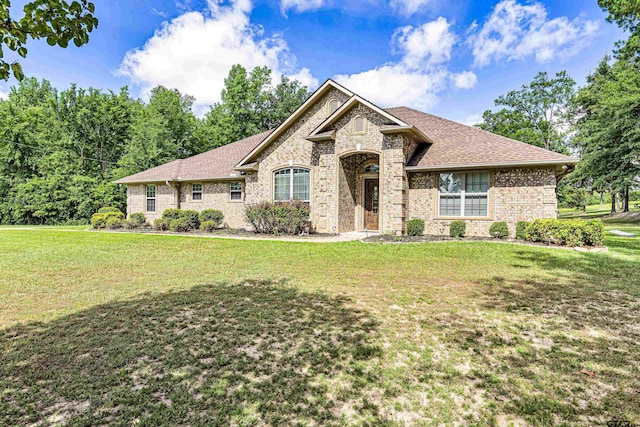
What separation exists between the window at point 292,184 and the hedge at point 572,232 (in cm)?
994

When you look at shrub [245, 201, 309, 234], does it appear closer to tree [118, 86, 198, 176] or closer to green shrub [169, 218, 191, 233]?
green shrub [169, 218, 191, 233]

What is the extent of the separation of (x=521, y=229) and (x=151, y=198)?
69.6 feet

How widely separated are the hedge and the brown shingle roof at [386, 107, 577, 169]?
2.35 metres

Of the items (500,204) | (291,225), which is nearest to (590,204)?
(500,204)

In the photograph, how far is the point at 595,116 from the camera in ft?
93.4

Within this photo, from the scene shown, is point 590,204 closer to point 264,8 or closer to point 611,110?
point 611,110

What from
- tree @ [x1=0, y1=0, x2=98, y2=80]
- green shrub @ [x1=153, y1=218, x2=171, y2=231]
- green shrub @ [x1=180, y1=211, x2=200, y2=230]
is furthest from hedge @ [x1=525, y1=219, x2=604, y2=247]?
green shrub @ [x1=153, y1=218, x2=171, y2=231]

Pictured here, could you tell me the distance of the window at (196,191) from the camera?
68.4 ft

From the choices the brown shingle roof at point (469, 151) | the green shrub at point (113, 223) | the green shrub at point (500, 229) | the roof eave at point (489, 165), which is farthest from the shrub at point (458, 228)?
the green shrub at point (113, 223)

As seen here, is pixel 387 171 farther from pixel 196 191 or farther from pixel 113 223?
pixel 113 223

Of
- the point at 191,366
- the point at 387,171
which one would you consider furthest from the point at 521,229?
the point at 191,366

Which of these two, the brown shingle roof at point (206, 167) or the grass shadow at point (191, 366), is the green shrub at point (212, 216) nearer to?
the brown shingle roof at point (206, 167)

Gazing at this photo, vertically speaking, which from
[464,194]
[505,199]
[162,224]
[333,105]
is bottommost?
[162,224]

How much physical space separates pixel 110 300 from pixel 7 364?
7.38ft
